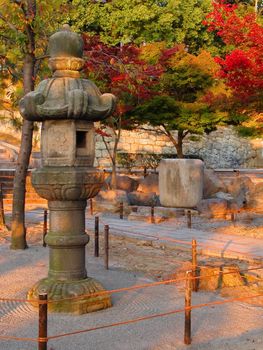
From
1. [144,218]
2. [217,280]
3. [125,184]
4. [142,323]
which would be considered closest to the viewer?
[142,323]

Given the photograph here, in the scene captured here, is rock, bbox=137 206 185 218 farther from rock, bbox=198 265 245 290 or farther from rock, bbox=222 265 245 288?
rock, bbox=222 265 245 288

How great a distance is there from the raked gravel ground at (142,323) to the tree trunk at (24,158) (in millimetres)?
2893

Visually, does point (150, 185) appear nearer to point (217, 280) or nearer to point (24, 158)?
point (24, 158)

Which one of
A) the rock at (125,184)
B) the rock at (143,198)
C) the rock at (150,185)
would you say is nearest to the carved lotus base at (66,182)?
the rock at (143,198)

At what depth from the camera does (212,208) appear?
1808 centimetres

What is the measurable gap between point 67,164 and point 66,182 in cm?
34

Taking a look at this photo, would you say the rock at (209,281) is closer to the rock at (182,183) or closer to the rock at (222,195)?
the rock at (182,183)

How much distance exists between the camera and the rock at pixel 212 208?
1797 centimetres

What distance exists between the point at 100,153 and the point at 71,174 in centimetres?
2916

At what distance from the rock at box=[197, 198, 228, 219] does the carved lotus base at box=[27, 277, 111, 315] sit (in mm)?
10779

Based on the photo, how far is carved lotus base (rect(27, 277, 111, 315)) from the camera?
23.5 feet

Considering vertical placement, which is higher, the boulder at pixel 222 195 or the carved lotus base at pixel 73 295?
the boulder at pixel 222 195

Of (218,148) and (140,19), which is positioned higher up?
(140,19)

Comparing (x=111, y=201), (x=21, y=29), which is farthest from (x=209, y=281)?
(x=111, y=201)
